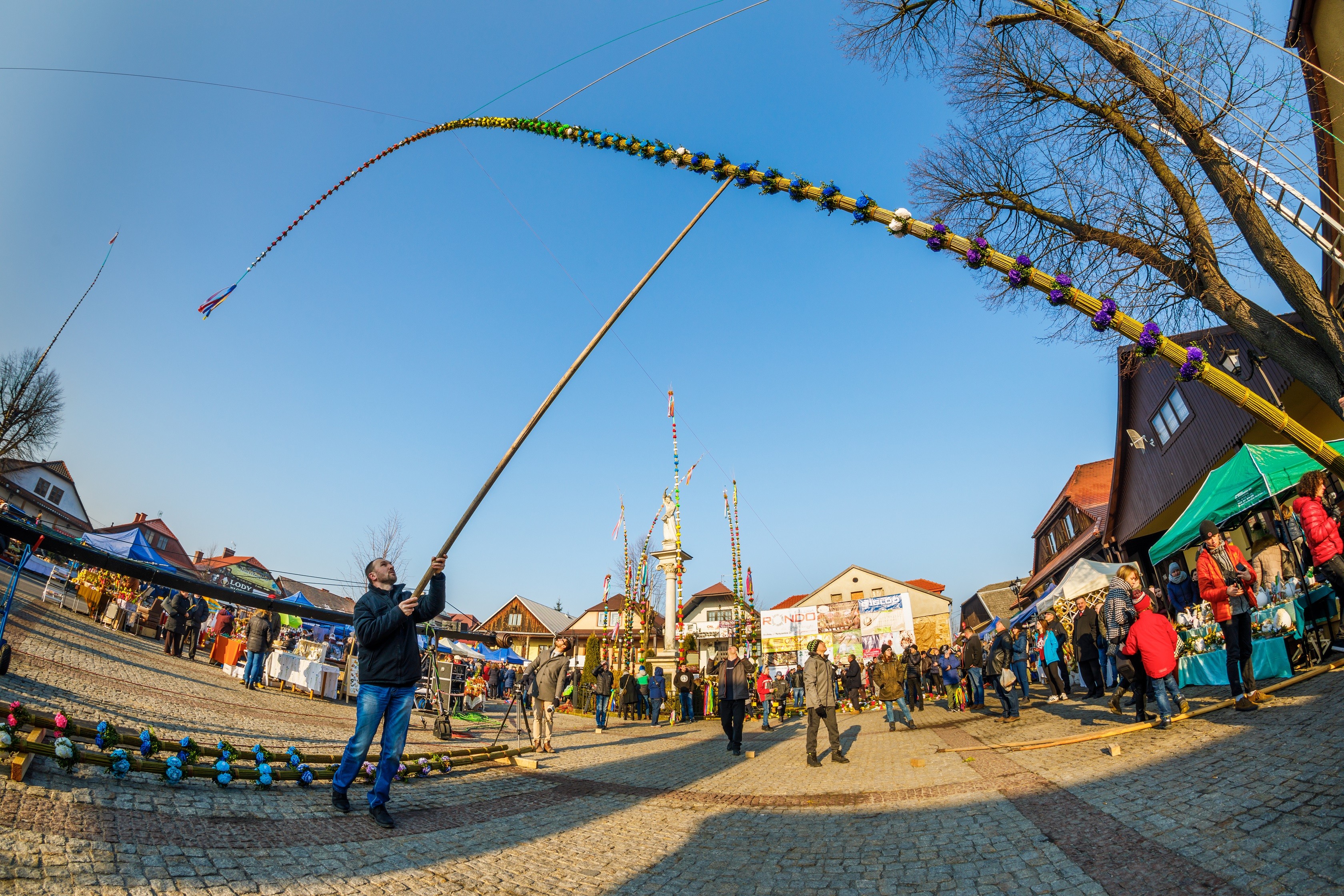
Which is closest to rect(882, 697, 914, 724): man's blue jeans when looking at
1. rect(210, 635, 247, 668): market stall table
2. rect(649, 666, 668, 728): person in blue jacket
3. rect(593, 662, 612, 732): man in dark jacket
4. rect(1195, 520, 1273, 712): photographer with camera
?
rect(1195, 520, 1273, 712): photographer with camera

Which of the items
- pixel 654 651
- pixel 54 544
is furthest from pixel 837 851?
pixel 654 651

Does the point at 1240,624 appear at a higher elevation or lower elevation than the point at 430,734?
higher

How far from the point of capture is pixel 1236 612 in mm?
7176

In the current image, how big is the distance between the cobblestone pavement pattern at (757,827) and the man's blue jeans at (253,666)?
673 centimetres

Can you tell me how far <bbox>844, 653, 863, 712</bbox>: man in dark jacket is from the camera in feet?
70.0

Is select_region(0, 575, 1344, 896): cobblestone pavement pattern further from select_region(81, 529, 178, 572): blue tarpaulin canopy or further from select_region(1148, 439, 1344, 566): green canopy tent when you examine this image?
select_region(81, 529, 178, 572): blue tarpaulin canopy

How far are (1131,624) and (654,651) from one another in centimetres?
2486

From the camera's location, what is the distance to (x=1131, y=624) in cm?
838

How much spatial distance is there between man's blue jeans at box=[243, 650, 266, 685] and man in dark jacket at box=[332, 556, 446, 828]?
1169 cm

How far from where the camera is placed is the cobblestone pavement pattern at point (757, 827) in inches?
132

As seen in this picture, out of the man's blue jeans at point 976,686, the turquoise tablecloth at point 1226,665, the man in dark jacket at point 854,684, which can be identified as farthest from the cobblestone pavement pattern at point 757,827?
the man in dark jacket at point 854,684

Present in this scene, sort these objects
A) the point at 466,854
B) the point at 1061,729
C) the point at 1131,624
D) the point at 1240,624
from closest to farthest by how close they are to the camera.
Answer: the point at 466,854
the point at 1240,624
the point at 1131,624
the point at 1061,729

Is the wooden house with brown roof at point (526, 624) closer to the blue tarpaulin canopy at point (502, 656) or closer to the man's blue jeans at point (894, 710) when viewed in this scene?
the blue tarpaulin canopy at point (502, 656)

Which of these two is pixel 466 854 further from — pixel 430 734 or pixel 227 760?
pixel 430 734
